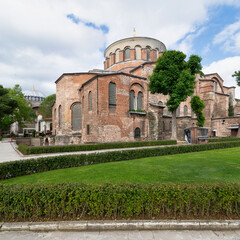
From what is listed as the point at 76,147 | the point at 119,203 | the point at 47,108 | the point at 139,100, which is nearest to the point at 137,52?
the point at 139,100

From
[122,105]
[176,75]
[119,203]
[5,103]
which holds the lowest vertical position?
[119,203]

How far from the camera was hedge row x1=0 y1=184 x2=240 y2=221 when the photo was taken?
3508 millimetres

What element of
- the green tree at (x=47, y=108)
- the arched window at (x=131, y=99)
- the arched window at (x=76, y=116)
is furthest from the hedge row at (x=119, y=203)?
the green tree at (x=47, y=108)

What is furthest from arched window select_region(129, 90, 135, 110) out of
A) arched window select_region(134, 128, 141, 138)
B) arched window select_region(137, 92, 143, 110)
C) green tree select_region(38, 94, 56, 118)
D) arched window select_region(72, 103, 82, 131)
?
green tree select_region(38, 94, 56, 118)

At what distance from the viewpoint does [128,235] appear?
309 cm

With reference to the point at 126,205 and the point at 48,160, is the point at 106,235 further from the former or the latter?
the point at 48,160

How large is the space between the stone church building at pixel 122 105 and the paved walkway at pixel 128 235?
1548 cm

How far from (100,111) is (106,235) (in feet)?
53.3

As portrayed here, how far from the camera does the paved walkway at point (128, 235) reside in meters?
3.01

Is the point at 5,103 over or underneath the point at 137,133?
over

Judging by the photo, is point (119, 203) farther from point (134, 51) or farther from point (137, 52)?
point (137, 52)

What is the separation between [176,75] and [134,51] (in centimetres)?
1602

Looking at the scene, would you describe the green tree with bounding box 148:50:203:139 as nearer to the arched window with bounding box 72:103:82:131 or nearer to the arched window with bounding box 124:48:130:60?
the arched window with bounding box 72:103:82:131

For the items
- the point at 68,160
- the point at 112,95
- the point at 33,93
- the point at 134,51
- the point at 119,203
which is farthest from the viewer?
the point at 33,93
